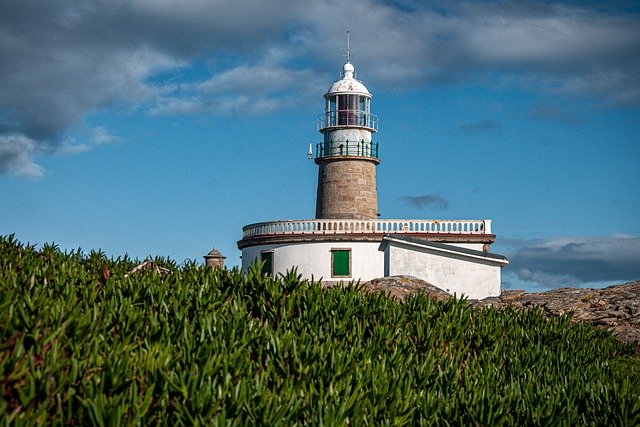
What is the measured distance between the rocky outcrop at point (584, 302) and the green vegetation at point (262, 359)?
19.8ft

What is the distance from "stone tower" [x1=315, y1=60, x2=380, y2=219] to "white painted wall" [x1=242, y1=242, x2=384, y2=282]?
12.1 feet

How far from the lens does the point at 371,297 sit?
11.3m

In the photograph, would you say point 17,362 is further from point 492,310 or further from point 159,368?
point 492,310

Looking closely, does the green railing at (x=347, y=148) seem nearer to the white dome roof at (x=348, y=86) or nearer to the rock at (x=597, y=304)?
the white dome roof at (x=348, y=86)

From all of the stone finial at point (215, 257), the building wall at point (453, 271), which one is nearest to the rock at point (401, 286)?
the building wall at point (453, 271)

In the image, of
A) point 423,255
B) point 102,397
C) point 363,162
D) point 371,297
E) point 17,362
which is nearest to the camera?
point 102,397

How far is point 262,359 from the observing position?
7.92 meters

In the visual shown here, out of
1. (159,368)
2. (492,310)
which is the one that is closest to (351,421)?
(159,368)

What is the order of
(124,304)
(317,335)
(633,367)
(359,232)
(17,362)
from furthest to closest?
(359,232), (633,367), (317,335), (124,304), (17,362)

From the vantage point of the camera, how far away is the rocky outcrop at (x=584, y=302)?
18.4 m

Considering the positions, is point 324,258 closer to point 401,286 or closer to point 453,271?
point 453,271

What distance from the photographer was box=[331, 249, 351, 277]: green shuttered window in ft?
145

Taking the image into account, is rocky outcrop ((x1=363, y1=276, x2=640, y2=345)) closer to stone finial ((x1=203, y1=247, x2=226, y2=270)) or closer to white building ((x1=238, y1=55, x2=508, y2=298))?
white building ((x1=238, y1=55, x2=508, y2=298))

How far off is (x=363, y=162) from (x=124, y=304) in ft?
135
